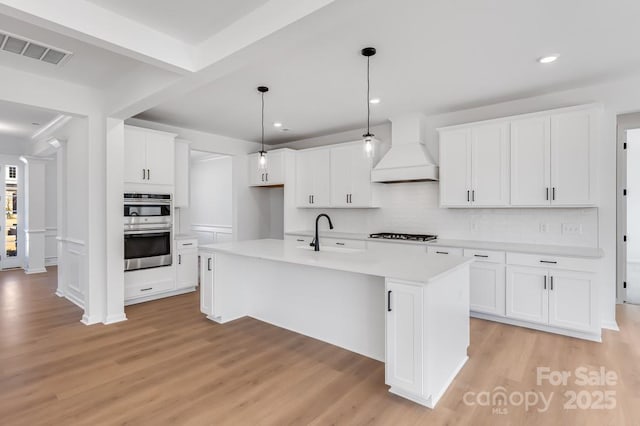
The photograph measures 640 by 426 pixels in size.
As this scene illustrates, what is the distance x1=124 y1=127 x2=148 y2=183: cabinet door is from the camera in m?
4.48

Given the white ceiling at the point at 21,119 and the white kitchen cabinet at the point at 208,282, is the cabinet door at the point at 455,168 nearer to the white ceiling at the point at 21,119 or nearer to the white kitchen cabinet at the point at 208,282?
the white kitchen cabinet at the point at 208,282

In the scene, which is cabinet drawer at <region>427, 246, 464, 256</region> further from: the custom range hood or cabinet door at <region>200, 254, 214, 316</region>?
cabinet door at <region>200, 254, 214, 316</region>

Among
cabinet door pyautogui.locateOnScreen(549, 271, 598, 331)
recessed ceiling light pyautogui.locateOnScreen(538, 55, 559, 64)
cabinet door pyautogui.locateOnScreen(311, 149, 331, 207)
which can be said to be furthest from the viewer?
cabinet door pyautogui.locateOnScreen(311, 149, 331, 207)

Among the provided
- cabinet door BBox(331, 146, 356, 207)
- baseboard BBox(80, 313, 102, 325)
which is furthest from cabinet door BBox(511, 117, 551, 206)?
baseboard BBox(80, 313, 102, 325)

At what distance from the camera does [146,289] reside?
15.5ft

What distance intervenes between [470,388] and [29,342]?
13.3 feet

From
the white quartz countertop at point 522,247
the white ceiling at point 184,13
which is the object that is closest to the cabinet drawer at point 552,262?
the white quartz countertop at point 522,247

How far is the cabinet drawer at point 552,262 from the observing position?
3.28 m

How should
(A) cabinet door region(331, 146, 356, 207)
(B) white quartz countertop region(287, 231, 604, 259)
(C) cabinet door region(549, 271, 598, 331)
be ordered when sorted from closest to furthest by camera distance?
(C) cabinet door region(549, 271, 598, 331) < (B) white quartz countertop region(287, 231, 604, 259) < (A) cabinet door region(331, 146, 356, 207)

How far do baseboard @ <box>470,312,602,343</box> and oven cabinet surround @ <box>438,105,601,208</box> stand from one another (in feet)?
4.29

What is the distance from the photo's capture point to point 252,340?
3312mm

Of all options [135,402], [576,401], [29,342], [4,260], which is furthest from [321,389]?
[4,260]

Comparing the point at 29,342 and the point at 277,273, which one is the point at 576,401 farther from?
the point at 29,342

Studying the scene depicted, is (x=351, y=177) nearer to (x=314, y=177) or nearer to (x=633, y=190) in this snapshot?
(x=314, y=177)
